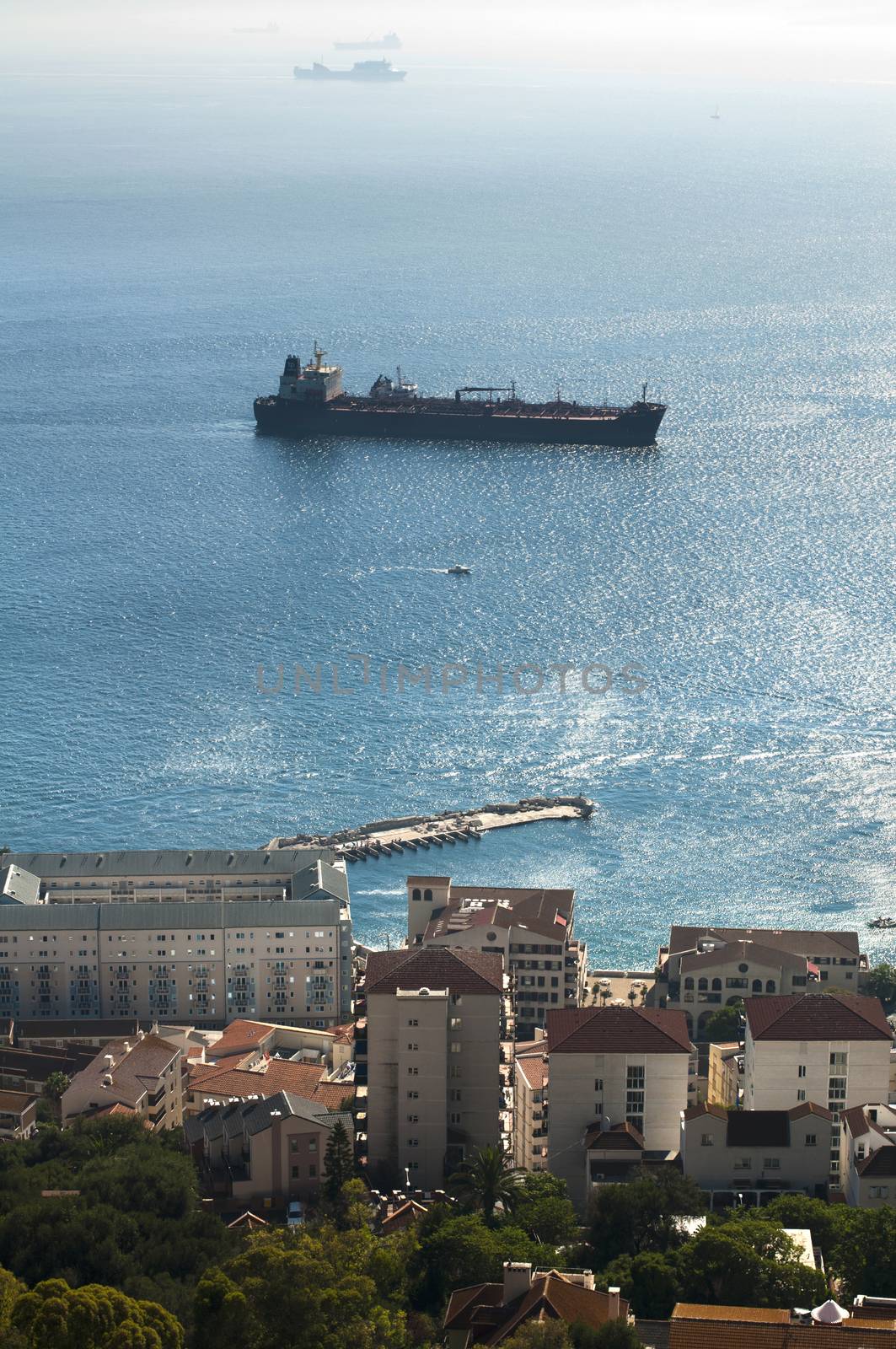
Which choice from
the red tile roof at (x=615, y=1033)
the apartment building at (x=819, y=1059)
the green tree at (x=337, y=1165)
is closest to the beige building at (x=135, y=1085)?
the green tree at (x=337, y=1165)

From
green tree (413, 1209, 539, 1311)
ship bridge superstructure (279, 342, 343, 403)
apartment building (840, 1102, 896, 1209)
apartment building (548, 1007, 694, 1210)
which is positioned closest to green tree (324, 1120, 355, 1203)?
apartment building (548, 1007, 694, 1210)

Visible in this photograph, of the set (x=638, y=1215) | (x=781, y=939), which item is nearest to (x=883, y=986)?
(x=781, y=939)

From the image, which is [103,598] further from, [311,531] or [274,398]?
[274,398]

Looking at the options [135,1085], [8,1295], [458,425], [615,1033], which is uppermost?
[458,425]

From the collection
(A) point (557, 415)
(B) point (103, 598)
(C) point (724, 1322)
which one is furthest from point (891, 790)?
(A) point (557, 415)

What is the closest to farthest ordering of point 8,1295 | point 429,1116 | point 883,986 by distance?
point 8,1295 < point 429,1116 < point 883,986

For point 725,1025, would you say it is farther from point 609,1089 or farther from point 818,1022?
point 609,1089

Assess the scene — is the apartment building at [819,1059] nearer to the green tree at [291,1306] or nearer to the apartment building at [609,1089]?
the apartment building at [609,1089]
